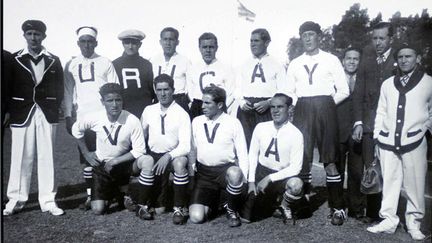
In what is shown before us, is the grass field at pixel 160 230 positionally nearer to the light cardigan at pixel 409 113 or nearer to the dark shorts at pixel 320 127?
the dark shorts at pixel 320 127

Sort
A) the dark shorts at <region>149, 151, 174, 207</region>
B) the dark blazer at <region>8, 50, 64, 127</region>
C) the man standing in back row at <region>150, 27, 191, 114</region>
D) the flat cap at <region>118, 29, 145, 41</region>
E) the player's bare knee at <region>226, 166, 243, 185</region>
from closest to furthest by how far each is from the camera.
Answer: the player's bare knee at <region>226, 166, 243, 185</region> < the dark blazer at <region>8, 50, 64, 127</region> < the dark shorts at <region>149, 151, 174, 207</region> < the flat cap at <region>118, 29, 145, 41</region> < the man standing in back row at <region>150, 27, 191, 114</region>

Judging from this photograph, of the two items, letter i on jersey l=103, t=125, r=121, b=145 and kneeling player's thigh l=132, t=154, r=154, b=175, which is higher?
letter i on jersey l=103, t=125, r=121, b=145

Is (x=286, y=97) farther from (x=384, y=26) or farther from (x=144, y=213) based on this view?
(x=144, y=213)

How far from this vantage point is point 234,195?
430 centimetres

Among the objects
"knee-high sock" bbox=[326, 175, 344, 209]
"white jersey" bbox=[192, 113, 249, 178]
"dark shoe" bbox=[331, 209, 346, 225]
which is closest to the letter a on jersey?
"white jersey" bbox=[192, 113, 249, 178]

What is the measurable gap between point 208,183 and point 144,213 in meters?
0.78

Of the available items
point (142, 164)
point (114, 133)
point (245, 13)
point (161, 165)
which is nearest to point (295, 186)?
point (161, 165)

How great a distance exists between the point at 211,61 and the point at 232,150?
52.9 inches

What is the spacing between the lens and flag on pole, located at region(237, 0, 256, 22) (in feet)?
16.6

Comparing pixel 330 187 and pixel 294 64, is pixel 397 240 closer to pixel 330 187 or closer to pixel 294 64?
pixel 330 187

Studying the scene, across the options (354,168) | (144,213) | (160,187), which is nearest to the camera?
(144,213)

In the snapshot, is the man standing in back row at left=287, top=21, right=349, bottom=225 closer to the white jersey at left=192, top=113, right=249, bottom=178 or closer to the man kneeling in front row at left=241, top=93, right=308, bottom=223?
the man kneeling in front row at left=241, top=93, right=308, bottom=223

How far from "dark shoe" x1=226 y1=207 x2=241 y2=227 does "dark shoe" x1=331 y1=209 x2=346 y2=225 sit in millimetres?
1018

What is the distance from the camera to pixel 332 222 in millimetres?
4375
